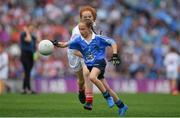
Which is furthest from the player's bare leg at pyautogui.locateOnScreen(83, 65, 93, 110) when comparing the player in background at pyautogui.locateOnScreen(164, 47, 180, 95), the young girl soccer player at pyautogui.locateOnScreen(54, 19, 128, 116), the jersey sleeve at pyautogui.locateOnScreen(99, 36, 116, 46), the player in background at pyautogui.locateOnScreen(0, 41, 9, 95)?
the player in background at pyautogui.locateOnScreen(164, 47, 180, 95)

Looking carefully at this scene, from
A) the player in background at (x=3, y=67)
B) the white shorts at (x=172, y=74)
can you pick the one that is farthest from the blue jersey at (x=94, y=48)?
the white shorts at (x=172, y=74)

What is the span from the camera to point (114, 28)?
34844 mm

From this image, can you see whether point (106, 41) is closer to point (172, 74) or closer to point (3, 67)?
point (3, 67)

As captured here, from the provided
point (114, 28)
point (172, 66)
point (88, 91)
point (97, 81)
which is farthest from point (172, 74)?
point (97, 81)

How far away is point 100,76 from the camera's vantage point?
15.9 metres

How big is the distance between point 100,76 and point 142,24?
19.6m

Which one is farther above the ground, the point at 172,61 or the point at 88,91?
the point at 172,61

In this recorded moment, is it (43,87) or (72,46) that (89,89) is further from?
(43,87)

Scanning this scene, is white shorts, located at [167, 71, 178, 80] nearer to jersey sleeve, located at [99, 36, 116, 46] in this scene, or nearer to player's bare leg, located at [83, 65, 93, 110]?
player's bare leg, located at [83, 65, 93, 110]

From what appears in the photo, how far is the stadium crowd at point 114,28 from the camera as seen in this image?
31828 millimetres

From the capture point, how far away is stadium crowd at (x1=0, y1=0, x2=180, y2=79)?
104 ft

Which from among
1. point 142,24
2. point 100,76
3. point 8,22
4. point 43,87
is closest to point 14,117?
point 100,76

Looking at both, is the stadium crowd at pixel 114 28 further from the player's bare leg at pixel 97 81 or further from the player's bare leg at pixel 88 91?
the player's bare leg at pixel 97 81

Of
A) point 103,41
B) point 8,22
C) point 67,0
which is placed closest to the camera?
point 103,41
